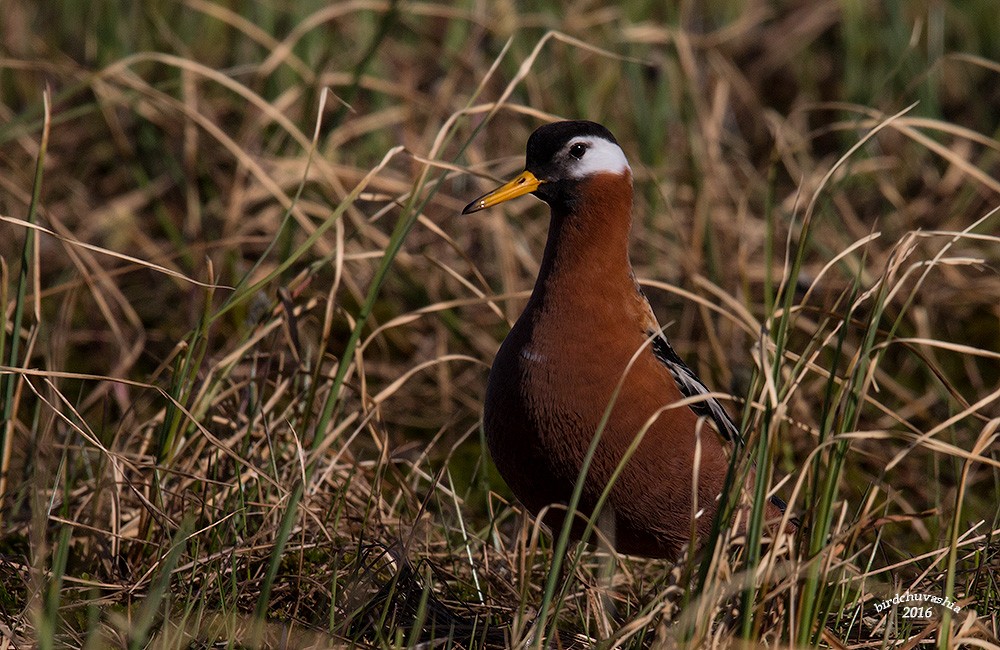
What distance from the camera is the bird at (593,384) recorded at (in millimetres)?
2764

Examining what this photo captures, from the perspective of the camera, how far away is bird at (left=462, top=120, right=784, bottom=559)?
109 inches

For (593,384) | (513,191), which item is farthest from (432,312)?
(593,384)

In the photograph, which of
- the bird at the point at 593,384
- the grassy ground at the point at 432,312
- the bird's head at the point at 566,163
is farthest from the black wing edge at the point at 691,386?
the bird's head at the point at 566,163

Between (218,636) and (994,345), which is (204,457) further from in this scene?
(994,345)

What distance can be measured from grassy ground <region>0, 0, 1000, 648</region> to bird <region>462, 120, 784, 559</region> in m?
0.17

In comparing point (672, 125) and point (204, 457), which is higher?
point (672, 125)

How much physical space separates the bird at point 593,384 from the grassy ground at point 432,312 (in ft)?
0.57

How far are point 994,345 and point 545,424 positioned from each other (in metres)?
2.74

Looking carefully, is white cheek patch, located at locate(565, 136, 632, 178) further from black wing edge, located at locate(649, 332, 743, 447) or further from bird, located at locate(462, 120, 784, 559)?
black wing edge, located at locate(649, 332, 743, 447)

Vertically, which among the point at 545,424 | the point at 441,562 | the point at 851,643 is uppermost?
the point at 545,424

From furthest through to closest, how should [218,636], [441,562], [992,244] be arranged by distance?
[992,244] < [441,562] < [218,636]

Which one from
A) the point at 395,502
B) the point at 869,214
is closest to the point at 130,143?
the point at 395,502

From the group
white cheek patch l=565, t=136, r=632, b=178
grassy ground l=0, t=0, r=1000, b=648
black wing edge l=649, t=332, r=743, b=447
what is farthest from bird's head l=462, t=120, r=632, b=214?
black wing edge l=649, t=332, r=743, b=447

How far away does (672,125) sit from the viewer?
5.89 meters
